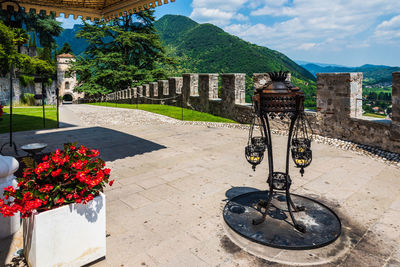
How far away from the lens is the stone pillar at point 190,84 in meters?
14.7

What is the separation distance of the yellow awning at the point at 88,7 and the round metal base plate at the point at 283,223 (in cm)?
480

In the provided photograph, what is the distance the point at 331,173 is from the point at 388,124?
264cm

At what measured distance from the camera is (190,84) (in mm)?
14773

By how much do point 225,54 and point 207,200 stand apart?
5442cm

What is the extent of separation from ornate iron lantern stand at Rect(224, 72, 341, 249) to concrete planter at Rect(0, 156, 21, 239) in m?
2.64

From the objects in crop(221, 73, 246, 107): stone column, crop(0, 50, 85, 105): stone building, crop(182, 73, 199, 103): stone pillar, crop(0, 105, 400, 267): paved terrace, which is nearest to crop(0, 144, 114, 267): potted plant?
crop(0, 105, 400, 267): paved terrace

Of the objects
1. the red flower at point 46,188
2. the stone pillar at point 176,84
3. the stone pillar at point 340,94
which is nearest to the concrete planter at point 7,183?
the red flower at point 46,188

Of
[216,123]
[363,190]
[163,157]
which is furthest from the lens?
[216,123]

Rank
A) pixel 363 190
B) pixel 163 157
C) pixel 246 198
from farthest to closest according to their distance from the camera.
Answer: pixel 163 157, pixel 363 190, pixel 246 198

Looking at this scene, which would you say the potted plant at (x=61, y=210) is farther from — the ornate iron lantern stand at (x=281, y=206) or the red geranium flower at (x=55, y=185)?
the ornate iron lantern stand at (x=281, y=206)

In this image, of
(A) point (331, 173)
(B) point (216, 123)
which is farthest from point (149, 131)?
(A) point (331, 173)

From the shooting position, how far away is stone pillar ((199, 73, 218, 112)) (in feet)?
43.3

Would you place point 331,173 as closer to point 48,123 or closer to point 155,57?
point 48,123

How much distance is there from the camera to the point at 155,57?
32594 mm
